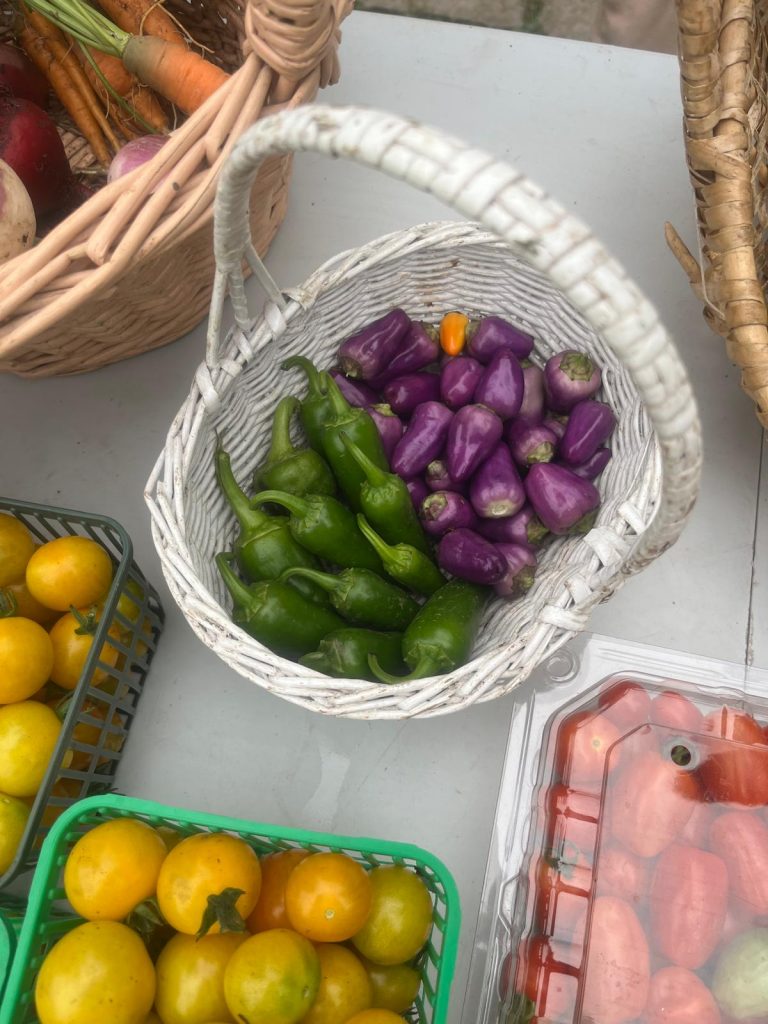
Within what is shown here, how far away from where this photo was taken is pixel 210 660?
0.66 metres

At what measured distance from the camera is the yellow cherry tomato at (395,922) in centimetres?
48

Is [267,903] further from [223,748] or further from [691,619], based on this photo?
[691,619]

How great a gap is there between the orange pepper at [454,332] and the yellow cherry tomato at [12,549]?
38 centimetres

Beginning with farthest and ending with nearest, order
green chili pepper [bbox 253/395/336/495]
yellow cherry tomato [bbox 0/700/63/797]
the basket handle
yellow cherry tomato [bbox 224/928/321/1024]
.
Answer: green chili pepper [bbox 253/395/336/495] → yellow cherry tomato [bbox 0/700/63/797] → yellow cherry tomato [bbox 224/928/321/1024] → the basket handle

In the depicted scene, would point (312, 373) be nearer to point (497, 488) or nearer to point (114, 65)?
point (497, 488)

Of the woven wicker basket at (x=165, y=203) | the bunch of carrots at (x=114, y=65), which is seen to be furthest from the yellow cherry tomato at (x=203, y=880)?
the bunch of carrots at (x=114, y=65)

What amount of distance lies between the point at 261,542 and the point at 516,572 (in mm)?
197

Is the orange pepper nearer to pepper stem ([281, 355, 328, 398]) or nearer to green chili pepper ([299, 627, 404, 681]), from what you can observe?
pepper stem ([281, 355, 328, 398])

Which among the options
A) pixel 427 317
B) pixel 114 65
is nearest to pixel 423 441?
pixel 427 317

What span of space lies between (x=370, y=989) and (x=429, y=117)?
0.80 m

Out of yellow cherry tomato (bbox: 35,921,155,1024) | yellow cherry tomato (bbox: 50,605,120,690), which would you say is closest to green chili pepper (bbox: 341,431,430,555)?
yellow cherry tomato (bbox: 50,605,120,690)

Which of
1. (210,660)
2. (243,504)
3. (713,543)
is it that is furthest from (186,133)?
(713,543)

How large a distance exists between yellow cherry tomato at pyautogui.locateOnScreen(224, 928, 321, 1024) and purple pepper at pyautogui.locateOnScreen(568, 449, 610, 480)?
15.4 inches

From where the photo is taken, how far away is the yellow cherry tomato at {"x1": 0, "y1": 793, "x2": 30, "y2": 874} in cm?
51
